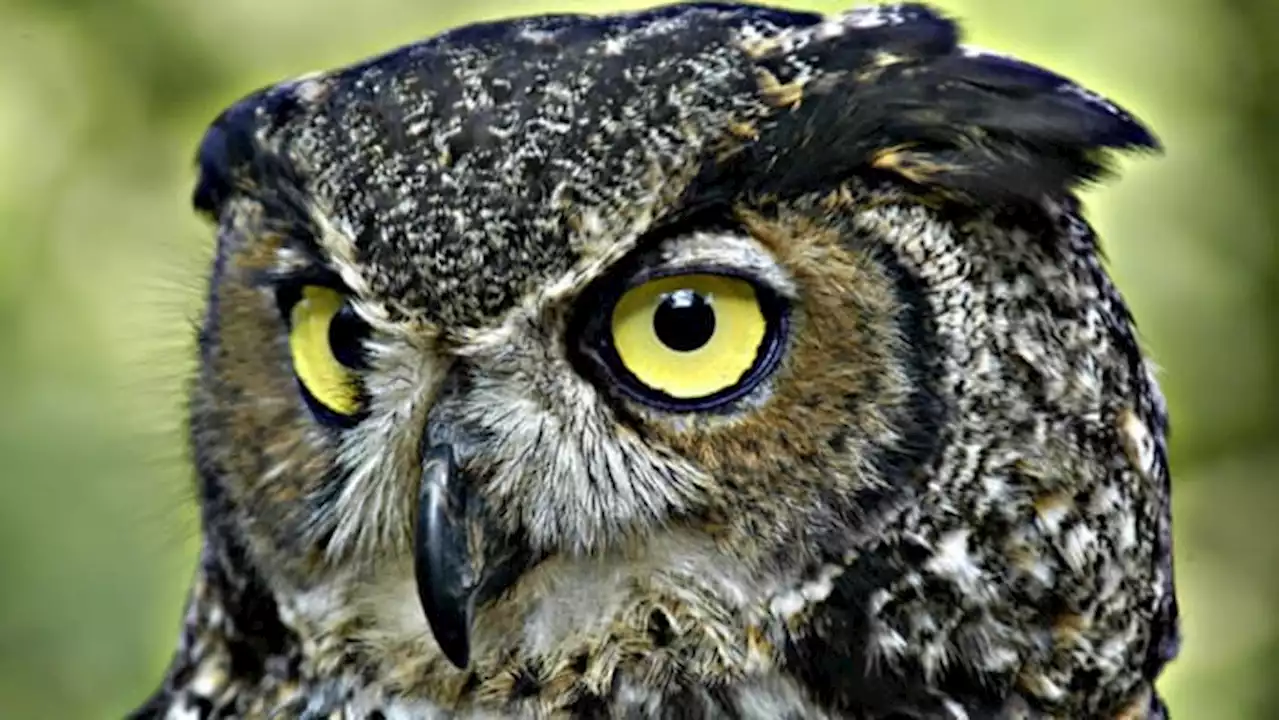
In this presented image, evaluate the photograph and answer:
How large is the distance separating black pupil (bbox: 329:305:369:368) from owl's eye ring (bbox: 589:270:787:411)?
0.27m

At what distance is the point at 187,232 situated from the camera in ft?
15.1

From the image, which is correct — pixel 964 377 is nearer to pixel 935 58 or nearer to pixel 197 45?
pixel 935 58

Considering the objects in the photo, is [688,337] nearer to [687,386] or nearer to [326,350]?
[687,386]

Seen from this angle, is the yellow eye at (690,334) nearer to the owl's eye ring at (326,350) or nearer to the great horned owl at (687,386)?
the great horned owl at (687,386)

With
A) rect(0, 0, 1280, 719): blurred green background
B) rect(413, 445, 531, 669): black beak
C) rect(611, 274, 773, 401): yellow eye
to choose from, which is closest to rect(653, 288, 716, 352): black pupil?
rect(611, 274, 773, 401): yellow eye

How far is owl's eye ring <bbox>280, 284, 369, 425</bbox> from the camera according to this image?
183cm

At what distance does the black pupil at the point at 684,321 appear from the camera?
174 centimetres

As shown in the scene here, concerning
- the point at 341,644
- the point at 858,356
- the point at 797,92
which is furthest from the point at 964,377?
the point at 341,644

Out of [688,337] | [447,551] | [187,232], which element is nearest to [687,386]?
[688,337]

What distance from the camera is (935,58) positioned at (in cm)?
193

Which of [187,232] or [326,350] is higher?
[326,350]

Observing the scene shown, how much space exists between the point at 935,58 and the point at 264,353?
873 mm

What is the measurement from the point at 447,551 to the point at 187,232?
3123 millimetres

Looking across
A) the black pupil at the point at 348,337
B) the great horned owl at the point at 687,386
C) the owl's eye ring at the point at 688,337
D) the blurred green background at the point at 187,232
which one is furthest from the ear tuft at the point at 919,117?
the blurred green background at the point at 187,232
